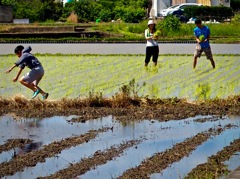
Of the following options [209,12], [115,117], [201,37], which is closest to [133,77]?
[201,37]

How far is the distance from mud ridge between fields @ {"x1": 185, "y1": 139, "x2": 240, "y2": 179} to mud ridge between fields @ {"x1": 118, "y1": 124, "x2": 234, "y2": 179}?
1.23 ft

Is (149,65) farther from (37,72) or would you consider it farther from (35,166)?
(35,166)

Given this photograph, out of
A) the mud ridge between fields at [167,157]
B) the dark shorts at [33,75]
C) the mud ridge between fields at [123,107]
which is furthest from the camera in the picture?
the dark shorts at [33,75]

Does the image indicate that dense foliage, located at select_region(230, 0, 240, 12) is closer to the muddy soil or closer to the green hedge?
the green hedge

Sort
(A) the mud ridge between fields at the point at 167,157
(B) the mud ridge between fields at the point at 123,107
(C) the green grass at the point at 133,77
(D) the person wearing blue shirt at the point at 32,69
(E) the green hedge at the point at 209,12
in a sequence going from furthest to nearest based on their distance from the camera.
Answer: (E) the green hedge at the point at 209,12
(C) the green grass at the point at 133,77
(D) the person wearing blue shirt at the point at 32,69
(B) the mud ridge between fields at the point at 123,107
(A) the mud ridge between fields at the point at 167,157

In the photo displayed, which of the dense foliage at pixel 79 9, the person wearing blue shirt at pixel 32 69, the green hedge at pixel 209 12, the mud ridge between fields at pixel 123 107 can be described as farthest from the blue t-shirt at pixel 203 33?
the dense foliage at pixel 79 9

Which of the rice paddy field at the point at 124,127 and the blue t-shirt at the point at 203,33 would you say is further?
the blue t-shirt at the point at 203,33

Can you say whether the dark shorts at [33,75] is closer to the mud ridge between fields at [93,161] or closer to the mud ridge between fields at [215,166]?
the mud ridge between fields at [93,161]

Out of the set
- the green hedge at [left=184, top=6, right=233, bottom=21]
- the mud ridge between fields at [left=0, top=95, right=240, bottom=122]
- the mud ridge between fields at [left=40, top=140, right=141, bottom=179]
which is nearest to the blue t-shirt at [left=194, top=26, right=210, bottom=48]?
the mud ridge between fields at [left=0, top=95, right=240, bottom=122]

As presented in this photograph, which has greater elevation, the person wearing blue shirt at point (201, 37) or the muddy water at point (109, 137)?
the person wearing blue shirt at point (201, 37)

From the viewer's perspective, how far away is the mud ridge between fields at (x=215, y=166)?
26.5ft

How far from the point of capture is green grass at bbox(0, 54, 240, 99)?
15367 mm

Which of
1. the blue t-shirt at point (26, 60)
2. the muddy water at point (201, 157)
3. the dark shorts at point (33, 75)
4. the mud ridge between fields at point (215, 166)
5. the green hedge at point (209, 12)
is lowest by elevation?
the green hedge at point (209, 12)

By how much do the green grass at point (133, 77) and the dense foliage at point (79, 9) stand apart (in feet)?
95.2
